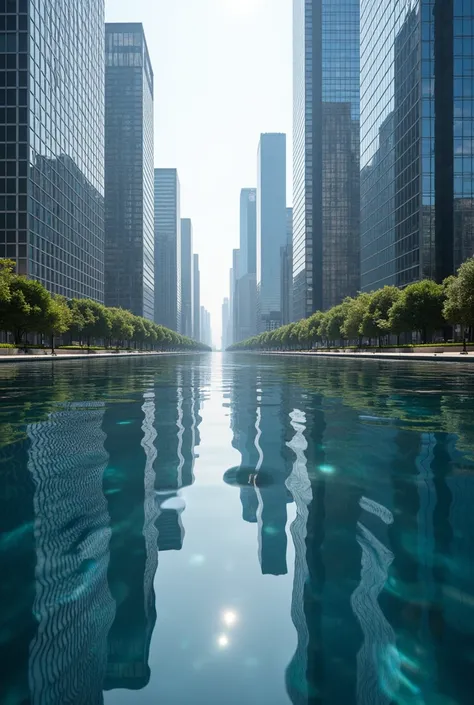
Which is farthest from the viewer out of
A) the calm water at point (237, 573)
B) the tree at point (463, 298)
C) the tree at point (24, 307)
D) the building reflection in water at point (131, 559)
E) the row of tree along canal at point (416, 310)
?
the tree at point (24, 307)

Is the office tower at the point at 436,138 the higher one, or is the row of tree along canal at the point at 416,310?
the office tower at the point at 436,138

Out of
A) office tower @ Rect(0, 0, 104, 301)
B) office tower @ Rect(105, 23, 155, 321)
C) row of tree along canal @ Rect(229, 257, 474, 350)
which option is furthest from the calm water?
office tower @ Rect(105, 23, 155, 321)

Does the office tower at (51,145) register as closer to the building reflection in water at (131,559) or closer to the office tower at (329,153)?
the building reflection in water at (131,559)

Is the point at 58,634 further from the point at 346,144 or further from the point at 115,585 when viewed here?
the point at 346,144

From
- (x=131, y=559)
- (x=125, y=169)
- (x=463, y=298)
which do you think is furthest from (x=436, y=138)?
(x=125, y=169)

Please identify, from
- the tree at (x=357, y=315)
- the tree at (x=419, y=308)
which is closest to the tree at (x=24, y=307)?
the tree at (x=419, y=308)

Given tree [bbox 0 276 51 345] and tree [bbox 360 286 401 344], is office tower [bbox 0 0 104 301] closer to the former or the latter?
tree [bbox 0 276 51 345]

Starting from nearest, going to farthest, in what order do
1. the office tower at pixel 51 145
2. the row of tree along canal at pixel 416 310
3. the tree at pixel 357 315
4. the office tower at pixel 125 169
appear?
the row of tree along canal at pixel 416 310 < the tree at pixel 357 315 < the office tower at pixel 51 145 < the office tower at pixel 125 169
